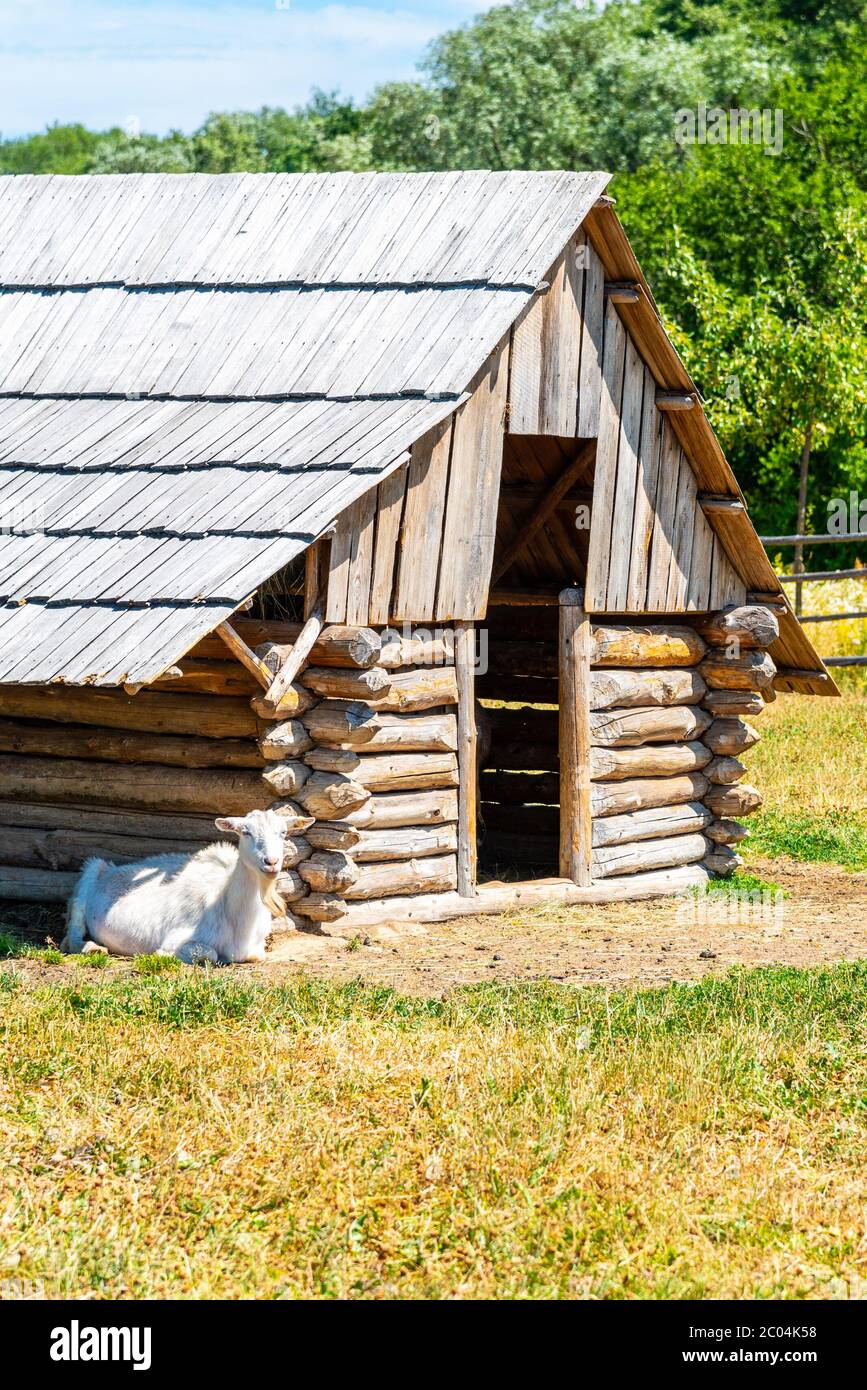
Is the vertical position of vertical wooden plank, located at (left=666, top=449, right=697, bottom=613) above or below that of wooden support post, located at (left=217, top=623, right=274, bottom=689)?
above

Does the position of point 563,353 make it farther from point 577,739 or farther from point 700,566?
point 577,739

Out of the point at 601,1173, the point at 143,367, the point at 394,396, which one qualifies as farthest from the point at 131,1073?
the point at 143,367

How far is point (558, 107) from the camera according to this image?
39312mm

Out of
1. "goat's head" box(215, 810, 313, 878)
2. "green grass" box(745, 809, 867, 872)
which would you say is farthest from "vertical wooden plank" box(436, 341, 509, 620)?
"green grass" box(745, 809, 867, 872)

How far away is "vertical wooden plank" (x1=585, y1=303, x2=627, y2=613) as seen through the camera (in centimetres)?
1306

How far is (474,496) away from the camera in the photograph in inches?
484

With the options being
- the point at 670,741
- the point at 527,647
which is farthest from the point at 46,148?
the point at 670,741

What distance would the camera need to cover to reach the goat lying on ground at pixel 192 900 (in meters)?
10.3

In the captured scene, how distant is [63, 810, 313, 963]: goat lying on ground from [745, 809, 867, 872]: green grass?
5727 mm

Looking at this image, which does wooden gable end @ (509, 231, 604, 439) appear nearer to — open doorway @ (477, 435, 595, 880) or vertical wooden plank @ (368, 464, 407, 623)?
open doorway @ (477, 435, 595, 880)

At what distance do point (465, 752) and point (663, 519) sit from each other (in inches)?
105

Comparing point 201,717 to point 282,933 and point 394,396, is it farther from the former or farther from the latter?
point 394,396

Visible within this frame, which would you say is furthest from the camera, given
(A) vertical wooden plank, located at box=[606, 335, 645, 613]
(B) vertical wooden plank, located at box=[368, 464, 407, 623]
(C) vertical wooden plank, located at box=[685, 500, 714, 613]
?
(C) vertical wooden plank, located at box=[685, 500, 714, 613]
